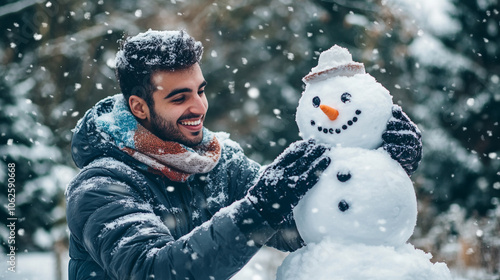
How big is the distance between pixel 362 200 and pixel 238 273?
21.5 ft

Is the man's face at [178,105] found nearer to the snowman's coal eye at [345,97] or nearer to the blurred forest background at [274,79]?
the snowman's coal eye at [345,97]

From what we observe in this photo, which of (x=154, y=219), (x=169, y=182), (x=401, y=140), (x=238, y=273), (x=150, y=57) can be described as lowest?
(x=238, y=273)

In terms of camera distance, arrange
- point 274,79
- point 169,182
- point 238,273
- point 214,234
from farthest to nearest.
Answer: point 274,79 < point 238,273 < point 169,182 < point 214,234

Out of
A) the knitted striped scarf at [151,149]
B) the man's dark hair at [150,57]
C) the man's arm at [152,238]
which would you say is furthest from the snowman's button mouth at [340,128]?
the man's dark hair at [150,57]

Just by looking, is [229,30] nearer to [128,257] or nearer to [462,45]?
[462,45]

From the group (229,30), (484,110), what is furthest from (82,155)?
(484,110)

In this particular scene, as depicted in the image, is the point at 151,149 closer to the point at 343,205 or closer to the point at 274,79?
the point at 343,205

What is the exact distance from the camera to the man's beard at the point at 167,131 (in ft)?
7.79

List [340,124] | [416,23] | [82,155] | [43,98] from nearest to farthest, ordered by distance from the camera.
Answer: [340,124]
[82,155]
[43,98]
[416,23]

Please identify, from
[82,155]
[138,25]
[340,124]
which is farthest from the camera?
[138,25]

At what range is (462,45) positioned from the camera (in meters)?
9.20

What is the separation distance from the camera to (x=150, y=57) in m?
2.35

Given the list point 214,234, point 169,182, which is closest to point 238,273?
point 169,182

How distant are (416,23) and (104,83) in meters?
5.32
